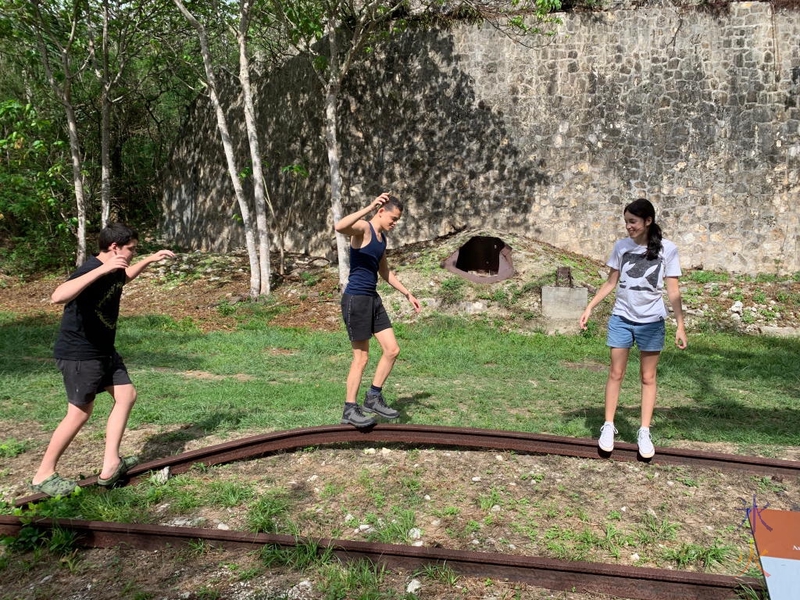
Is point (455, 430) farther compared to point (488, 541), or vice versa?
point (455, 430)

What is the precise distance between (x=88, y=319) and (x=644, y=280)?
3863mm

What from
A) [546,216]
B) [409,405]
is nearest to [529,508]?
[409,405]

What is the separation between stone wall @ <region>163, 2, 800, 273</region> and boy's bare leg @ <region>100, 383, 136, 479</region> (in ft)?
34.7

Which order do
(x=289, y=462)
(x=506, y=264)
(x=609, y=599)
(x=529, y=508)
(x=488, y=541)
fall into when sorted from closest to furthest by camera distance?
(x=609, y=599) → (x=488, y=541) → (x=529, y=508) → (x=289, y=462) → (x=506, y=264)

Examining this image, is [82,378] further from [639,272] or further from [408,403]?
[639,272]

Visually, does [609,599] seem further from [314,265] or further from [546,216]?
[314,265]

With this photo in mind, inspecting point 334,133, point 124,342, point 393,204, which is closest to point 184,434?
point 393,204

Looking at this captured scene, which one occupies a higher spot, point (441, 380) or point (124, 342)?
point (124, 342)

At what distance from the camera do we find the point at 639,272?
14.7 feet

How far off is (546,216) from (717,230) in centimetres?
352

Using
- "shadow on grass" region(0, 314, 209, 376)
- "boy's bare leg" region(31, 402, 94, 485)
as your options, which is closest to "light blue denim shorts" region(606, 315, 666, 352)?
"boy's bare leg" region(31, 402, 94, 485)

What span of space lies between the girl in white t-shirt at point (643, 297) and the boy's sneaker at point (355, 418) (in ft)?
5.80

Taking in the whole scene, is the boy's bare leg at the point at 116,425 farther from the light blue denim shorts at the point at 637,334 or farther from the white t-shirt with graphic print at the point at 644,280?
the white t-shirt with graphic print at the point at 644,280

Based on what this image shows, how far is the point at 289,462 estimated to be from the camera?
4.78 meters
